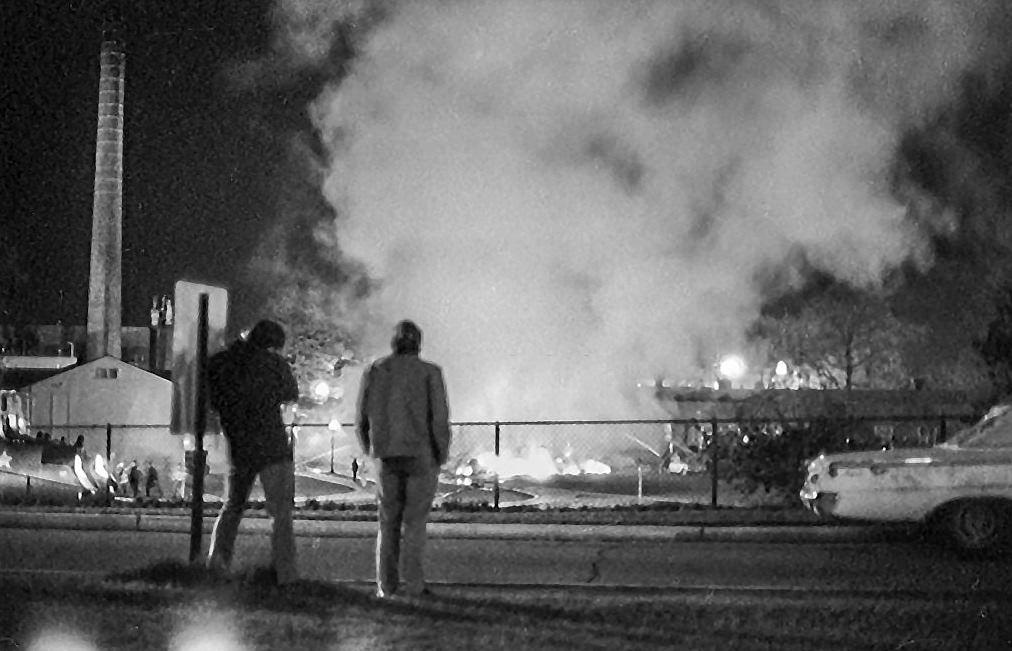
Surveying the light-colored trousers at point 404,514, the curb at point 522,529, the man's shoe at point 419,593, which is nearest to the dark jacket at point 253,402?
the light-colored trousers at point 404,514

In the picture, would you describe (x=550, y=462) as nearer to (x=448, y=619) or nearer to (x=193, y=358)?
(x=193, y=358)

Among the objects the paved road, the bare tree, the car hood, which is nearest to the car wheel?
the paved road

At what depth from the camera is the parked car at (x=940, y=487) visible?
34.6ft

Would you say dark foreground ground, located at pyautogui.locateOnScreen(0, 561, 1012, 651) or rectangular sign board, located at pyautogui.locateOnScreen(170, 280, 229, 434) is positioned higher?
rectangular sign board, located at pyautogui.locateOnScreen(170, 280, 229, 434)

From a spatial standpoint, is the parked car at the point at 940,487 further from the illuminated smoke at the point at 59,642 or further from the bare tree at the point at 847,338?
the bare tree at the point at 847,338

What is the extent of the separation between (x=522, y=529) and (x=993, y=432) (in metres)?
4.52

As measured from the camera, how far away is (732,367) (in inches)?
1702

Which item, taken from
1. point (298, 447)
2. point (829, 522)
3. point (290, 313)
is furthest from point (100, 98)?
point (829, 522)

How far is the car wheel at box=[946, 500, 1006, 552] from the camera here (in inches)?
413

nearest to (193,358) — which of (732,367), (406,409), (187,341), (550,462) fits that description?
(187,341)

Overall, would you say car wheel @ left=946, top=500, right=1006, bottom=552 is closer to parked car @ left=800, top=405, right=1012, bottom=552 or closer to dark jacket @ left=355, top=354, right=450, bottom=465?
parked car @ left=800, top=405, right=1012, bottom=552

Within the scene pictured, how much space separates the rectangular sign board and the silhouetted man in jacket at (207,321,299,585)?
Result: 28.7 inches

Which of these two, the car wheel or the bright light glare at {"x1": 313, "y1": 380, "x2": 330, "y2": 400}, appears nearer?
the car wheel

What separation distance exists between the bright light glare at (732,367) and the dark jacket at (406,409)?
33015 mm
